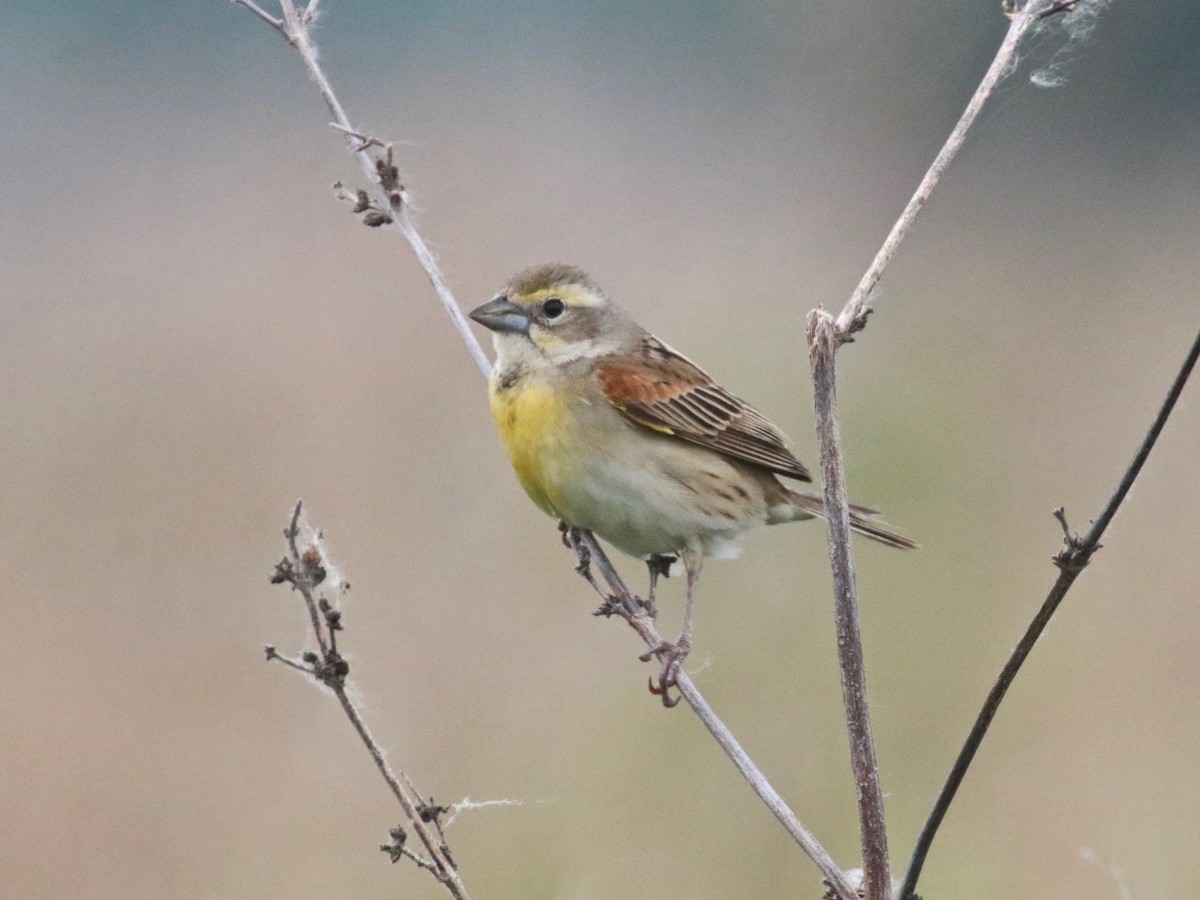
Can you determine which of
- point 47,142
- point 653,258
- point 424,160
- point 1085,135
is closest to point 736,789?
point 653,258

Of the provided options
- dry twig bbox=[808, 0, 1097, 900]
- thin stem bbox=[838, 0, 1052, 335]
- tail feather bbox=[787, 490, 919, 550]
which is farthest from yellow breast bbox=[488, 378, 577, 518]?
dry twig bbox=[808, 0, 1097, 900]

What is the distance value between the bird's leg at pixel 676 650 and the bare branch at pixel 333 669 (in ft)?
2.10

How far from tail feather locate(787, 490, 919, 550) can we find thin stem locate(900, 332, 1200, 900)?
217 cm

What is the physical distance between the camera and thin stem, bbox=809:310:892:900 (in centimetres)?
214

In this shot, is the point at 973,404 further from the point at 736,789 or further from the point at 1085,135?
the point at 1085,135

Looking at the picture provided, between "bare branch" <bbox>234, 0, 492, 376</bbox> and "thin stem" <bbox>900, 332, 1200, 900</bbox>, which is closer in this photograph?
"thin stem" <bbox>900, 332, 1200, 900</bbox>

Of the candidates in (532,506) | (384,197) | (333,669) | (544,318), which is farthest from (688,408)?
(532,506)

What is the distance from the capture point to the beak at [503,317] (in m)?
3.88

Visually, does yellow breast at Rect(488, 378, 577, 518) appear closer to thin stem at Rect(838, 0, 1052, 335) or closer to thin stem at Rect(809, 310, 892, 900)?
thin stem at Rect(838, 0, 1052, 335)

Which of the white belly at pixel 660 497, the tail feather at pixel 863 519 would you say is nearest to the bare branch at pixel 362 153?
the white belly at pixel 660 497

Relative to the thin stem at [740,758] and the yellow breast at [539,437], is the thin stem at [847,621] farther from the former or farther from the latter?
the yellow breast at [539,437]

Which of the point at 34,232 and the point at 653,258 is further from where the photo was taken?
the point at 34,232

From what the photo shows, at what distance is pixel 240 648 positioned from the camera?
242 inches

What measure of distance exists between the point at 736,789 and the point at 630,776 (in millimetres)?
333
